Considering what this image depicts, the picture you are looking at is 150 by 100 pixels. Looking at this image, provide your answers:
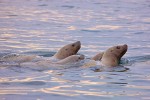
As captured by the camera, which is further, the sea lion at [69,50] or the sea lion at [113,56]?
the sea lion at [69,50]

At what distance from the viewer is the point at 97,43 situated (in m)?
14.7

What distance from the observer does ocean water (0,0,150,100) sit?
7934 millimetres

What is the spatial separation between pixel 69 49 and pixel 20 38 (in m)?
3.83

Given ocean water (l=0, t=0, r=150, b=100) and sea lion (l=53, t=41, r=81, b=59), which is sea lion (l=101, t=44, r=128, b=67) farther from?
sea lion (l=53, t=41, r=81, b=59)

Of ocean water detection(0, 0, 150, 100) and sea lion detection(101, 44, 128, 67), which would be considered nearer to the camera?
ocean water detection(0, 0, 150, 100)

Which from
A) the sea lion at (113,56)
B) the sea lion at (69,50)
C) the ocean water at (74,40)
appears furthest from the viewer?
the sea lion at (69,50)

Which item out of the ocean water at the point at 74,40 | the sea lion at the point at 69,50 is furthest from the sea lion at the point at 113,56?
the sea lion at the point at 69,50

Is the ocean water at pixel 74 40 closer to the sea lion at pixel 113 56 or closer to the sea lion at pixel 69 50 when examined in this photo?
the sea lion at pixel 113 56

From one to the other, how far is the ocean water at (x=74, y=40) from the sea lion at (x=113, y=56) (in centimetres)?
26

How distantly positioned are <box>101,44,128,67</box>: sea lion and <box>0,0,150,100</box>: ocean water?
10.2 inches

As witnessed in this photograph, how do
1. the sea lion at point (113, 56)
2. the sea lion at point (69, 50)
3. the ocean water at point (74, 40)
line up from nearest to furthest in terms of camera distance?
the ocean water at point (74, 40) < the sea lion at point (113, 56) < the sea lion at point (69, 50)

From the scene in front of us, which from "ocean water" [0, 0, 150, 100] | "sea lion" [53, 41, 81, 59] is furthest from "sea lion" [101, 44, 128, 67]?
"sea lion" [53, 41, 81, 59]

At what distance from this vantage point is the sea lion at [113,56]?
1086cm

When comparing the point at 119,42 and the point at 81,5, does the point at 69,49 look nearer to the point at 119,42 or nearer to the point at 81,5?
the point at 119,42
